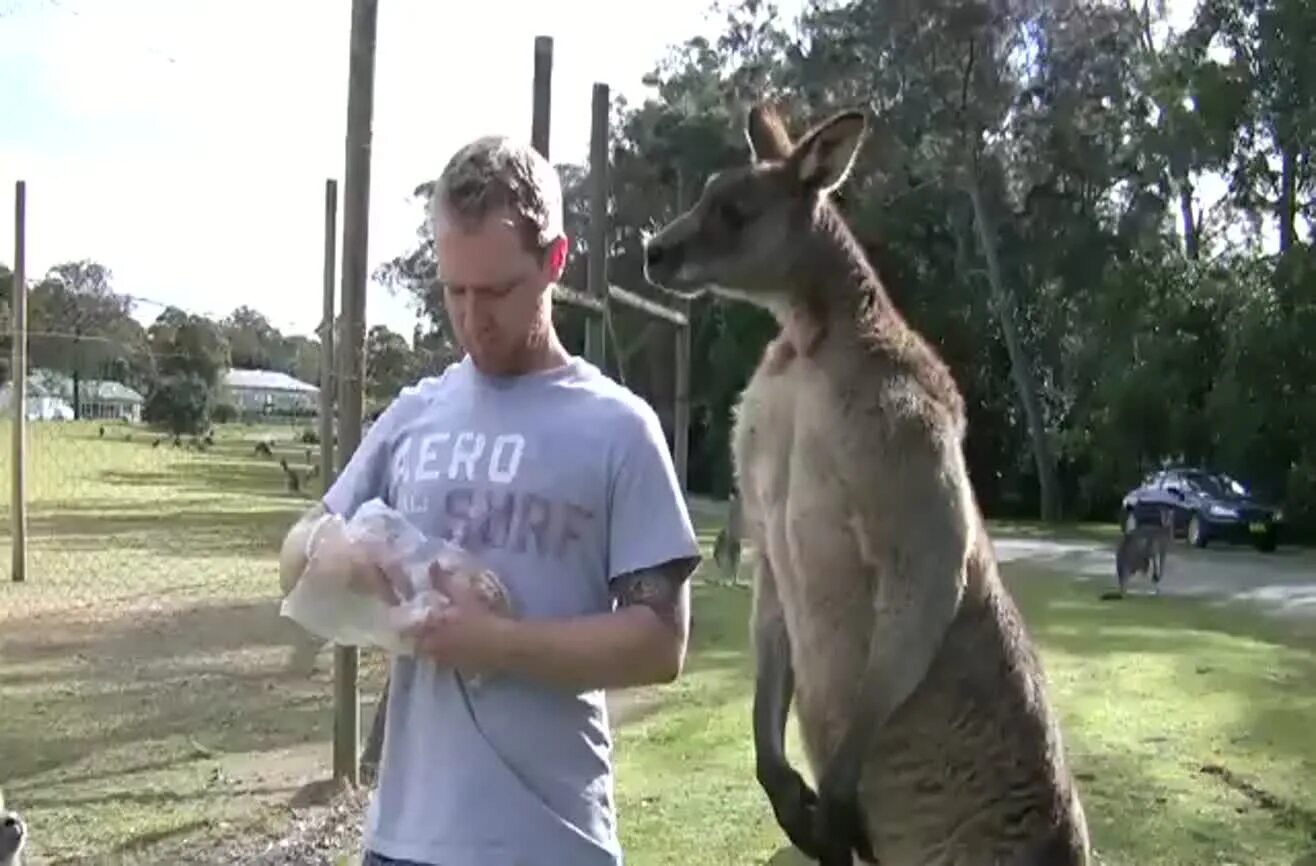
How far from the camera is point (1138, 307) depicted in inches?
1140

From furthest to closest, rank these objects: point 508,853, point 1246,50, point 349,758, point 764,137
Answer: point 1246,50
point 349,758
point 764,137
point 508,853

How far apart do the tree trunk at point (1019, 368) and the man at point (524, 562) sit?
29931mm

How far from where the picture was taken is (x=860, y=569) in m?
2.96

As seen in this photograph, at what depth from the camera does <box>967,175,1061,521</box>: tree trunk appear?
103 feet

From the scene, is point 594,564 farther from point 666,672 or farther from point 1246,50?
point 1246,50

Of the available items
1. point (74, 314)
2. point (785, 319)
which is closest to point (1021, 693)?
point (785, 319)

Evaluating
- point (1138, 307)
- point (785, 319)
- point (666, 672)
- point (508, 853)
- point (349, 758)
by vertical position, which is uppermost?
point (1138, 307)

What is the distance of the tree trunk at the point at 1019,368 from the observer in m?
31.3

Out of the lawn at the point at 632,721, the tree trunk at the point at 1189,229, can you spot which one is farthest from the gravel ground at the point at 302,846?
the tree trunk at the point at 1189,229

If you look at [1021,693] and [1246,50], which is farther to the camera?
[1246,50]

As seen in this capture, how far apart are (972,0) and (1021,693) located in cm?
2912

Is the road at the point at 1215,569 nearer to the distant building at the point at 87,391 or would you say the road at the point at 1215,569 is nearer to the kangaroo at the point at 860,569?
the distant building at the point at 87,391

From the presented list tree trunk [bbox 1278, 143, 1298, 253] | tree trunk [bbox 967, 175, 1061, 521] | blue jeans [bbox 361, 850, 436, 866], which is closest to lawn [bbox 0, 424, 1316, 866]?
blue jeans [bbox 361, 850, 436, 866]

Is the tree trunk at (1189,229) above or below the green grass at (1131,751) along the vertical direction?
above
